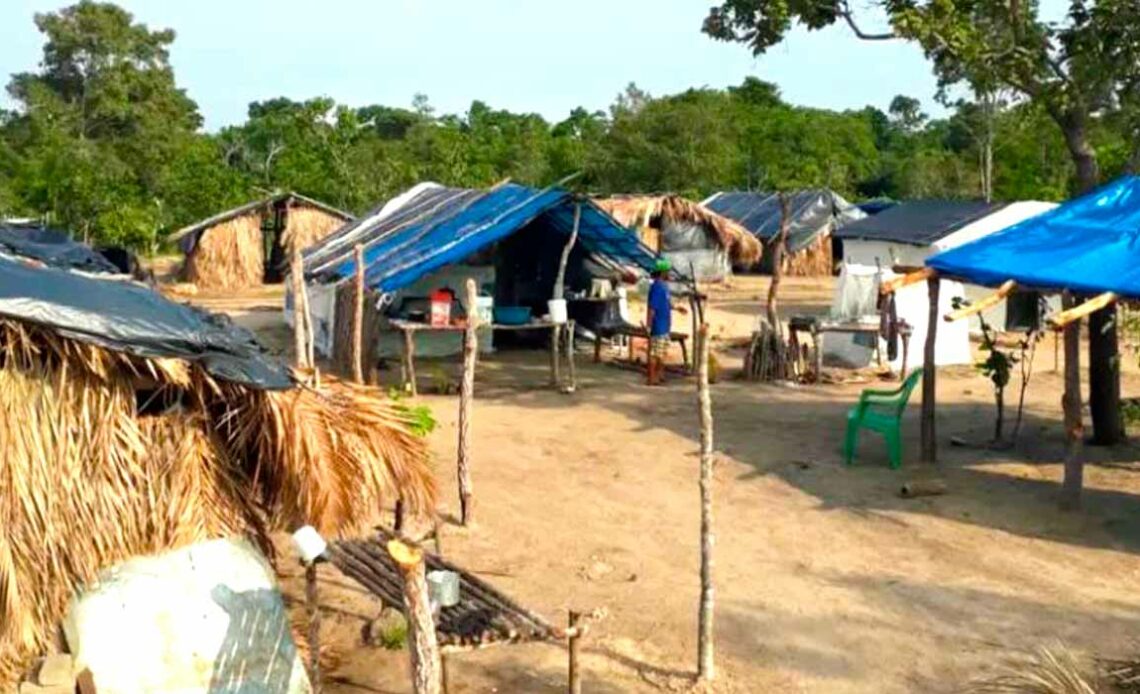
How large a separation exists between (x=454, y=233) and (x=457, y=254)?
419mm

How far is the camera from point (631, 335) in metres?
17.5

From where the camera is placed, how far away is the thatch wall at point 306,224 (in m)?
29.8

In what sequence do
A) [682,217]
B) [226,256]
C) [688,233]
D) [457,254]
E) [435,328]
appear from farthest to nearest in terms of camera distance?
1. [688,233]
2. [682,217]
3. [226,256]
4. [457,254]
5. [435,328]

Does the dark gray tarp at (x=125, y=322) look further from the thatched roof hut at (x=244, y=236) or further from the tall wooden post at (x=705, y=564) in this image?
the thatched roof hut at (x=244, y=236)

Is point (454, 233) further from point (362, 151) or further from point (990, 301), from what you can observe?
point (362, 151)

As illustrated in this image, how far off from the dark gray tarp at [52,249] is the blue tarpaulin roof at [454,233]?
3419mm

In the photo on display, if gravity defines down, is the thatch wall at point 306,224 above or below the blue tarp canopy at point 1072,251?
above

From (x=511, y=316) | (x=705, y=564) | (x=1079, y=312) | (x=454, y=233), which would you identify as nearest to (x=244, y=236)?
(x=511, y=316)

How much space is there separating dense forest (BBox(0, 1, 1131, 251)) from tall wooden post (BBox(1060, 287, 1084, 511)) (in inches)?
680

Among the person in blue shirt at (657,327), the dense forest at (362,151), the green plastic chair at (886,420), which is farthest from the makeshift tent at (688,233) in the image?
the green plastic chair at (886,420)

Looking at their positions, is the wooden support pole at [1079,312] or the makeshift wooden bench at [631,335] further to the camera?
the makeshift wooden bench at [631,335]

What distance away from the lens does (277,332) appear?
21.7 metres

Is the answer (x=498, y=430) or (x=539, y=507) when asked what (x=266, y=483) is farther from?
(x=498, y=430)

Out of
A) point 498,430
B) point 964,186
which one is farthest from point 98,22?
point 498,430
